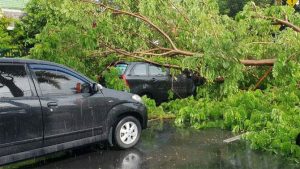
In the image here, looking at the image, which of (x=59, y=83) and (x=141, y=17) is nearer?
(x=59, y=83)

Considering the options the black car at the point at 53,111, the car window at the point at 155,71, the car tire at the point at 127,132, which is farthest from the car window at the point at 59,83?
the car window at the point at 155,71

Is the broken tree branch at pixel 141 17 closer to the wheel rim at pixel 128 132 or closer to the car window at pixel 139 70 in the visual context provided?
the car window at pixel 139 70

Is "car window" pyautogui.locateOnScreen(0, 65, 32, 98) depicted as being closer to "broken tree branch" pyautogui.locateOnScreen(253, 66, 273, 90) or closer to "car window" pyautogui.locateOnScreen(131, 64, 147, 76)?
"car window" pyautogui.locateOnScreen(131, 64, 147, 76)

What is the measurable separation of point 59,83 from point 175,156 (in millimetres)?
2344

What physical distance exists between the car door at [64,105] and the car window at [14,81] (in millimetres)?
192

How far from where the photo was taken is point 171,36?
10766 mm

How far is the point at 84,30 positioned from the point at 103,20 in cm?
58

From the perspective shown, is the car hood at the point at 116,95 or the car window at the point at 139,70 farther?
the car window at the point at 139,70

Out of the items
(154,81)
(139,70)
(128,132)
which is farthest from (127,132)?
(154,81)

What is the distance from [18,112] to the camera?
530 cm

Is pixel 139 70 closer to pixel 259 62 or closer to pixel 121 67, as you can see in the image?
pixel 121 67

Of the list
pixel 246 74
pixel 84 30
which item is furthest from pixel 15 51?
pixel 246 74

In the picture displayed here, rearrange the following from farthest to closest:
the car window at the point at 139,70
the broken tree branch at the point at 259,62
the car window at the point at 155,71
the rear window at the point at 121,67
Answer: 1. the car window at the point at 155,71
2. the car window at the point at 139,70
3. the rear window at the point at 121,67
4. the broken tree branch at the point at 259,62

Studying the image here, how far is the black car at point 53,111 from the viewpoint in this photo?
5305mm
